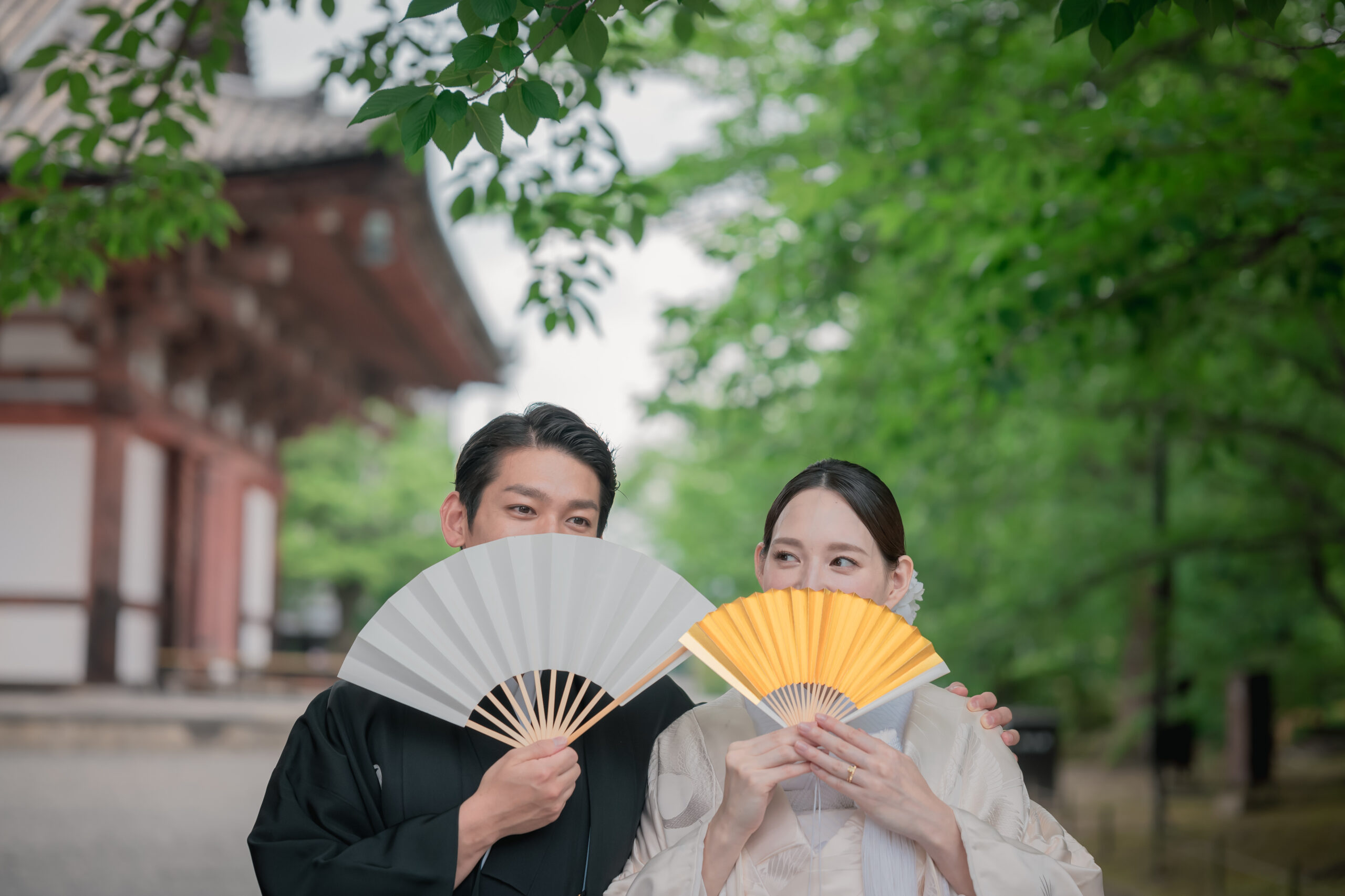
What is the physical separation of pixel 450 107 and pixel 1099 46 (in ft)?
3.79

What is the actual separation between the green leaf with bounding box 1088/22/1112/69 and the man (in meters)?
1.13

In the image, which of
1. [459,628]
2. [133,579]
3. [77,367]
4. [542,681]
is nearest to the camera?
[459,628]

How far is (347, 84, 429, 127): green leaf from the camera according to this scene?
Result: 172 centimetres

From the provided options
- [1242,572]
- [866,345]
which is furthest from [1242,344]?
[1242,572]

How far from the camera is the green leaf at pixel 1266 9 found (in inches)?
71.1

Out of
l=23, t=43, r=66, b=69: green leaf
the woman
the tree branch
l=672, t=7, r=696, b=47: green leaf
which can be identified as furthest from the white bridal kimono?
the tree branch

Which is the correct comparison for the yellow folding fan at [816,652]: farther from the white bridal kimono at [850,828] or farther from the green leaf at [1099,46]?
the green leaf at [1099,46]

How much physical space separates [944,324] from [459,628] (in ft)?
12.4

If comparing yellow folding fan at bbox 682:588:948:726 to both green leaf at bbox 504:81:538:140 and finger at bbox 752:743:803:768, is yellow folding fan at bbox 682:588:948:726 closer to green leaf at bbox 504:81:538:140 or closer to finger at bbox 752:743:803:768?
finger at bbox 752:743:803:768

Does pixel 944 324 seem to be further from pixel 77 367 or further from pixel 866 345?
pixel 77 367

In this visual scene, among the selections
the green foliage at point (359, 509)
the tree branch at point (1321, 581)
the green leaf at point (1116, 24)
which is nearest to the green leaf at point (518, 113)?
the green leaf at point (1116, 24)

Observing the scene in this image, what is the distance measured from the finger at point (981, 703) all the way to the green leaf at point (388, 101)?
4.38ft

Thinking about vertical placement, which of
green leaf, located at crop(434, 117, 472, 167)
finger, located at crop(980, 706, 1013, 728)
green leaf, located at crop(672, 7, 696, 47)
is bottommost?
finger, located at crop(980, 706, 1013, 728)

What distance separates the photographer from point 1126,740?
9.64m
